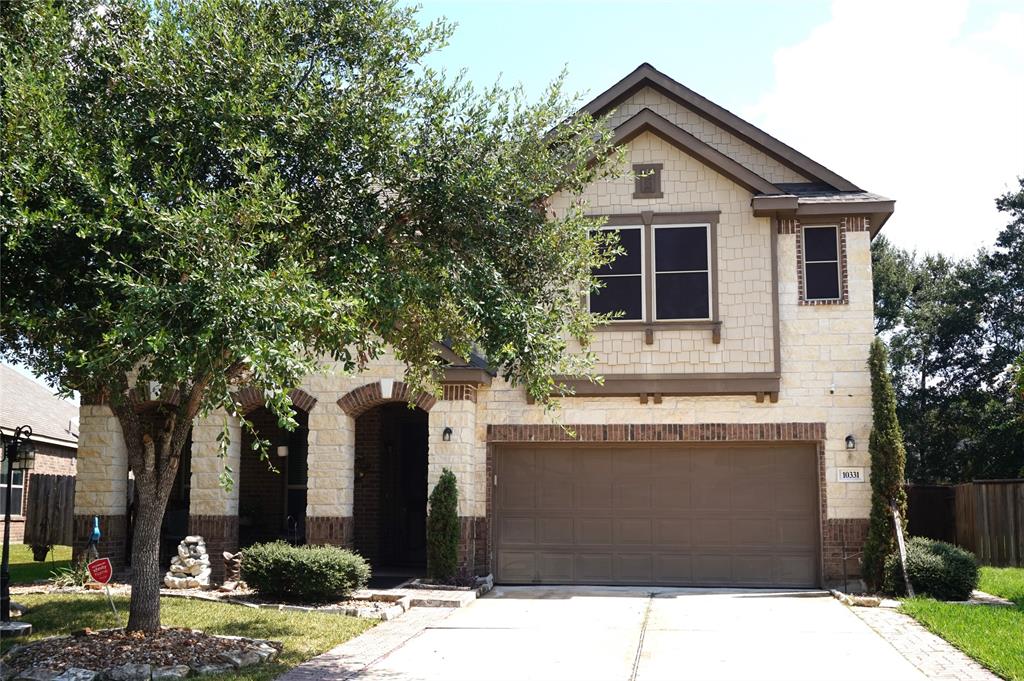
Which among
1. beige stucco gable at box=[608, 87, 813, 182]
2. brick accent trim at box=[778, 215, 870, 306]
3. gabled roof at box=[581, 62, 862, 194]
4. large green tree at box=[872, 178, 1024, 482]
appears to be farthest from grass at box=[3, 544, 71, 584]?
large green tree at box=[872, 178, 1024, 482]

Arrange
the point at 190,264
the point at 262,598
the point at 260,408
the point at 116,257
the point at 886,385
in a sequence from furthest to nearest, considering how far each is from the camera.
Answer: the point at 260,408, the point at 886,385, the point at 262,598, the point at 116,257, the point at 190,264

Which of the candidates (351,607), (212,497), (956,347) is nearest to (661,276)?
(351,607)

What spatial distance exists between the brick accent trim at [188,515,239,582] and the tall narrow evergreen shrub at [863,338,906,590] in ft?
33.2

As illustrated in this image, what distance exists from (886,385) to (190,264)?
37.2 ft

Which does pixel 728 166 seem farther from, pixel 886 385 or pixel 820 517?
pixel 820 517

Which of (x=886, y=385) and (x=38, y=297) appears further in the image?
(x=886, y=385)

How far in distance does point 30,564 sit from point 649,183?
47.5ft

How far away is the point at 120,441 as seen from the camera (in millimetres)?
16969

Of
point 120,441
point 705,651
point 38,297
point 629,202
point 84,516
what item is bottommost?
point 705,651

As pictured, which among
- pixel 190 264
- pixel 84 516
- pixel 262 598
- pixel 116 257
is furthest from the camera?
pixel 84 516

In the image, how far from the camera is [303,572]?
13734mm

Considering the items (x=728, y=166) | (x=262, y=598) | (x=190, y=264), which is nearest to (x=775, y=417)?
(x=728, y=166)

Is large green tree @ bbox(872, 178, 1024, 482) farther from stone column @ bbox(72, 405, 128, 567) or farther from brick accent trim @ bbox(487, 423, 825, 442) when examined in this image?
stone column @ bbox(72, 405, 128, 567)

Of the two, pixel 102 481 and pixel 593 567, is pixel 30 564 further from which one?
pixel 593 567
